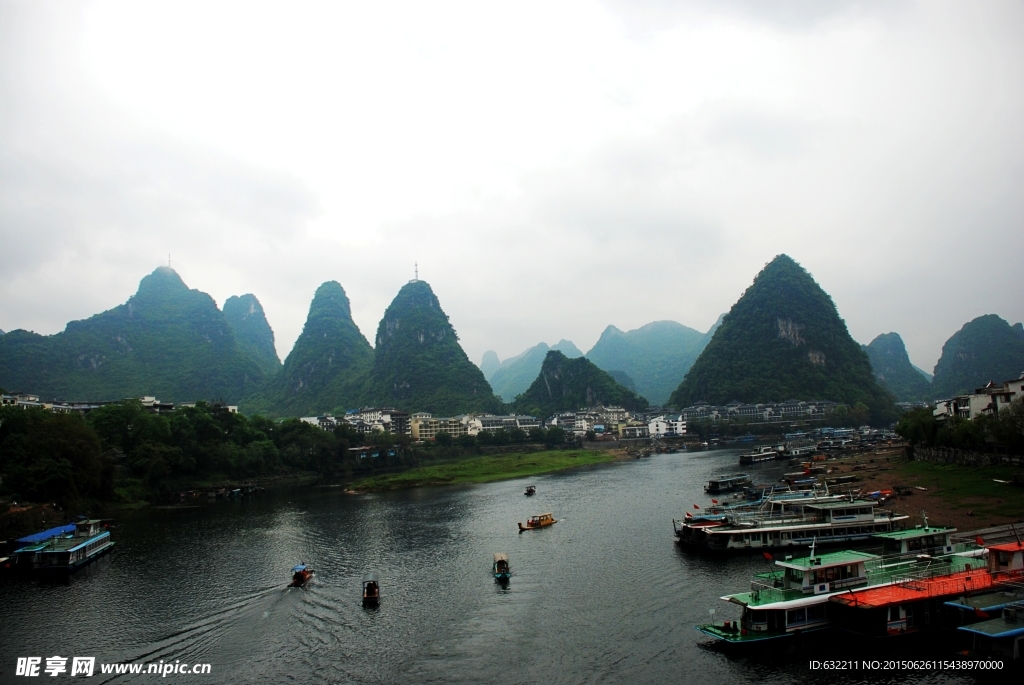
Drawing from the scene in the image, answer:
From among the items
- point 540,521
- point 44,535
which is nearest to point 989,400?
point 540,521

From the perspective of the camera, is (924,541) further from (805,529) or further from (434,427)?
(434,427)

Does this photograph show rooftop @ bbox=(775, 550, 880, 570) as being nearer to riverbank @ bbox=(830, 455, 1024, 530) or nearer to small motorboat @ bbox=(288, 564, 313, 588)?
riverbank @ bbox=(830, 455, 1024, 530)

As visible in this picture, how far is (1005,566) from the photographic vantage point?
2014cm

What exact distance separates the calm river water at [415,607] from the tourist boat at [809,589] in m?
0.69

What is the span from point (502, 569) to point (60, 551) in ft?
76.7

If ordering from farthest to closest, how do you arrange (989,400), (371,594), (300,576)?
(989,400) < (300,576) < (371,594)

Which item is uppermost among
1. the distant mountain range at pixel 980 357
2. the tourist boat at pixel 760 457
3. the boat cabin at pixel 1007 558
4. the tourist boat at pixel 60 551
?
the distant mountain range at pixel 980 357

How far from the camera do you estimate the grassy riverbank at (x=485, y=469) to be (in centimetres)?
7172

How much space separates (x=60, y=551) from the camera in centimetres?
3231

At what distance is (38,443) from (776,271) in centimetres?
17848

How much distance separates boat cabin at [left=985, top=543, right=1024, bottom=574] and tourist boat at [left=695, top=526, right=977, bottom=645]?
4.31ft

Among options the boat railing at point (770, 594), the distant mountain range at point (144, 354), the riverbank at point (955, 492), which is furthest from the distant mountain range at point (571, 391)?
the boat railing at point (770, 594)

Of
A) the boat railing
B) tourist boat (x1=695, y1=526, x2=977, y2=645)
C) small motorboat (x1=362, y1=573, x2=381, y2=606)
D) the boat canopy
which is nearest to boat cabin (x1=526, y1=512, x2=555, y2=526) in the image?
small motorboat (x1=362, y1=573, x2=381, y2=606)

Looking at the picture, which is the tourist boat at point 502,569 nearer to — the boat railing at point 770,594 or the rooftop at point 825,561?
the boat railing at point 770,594
